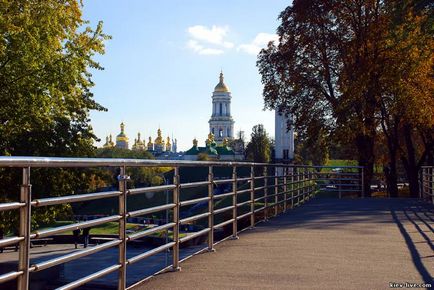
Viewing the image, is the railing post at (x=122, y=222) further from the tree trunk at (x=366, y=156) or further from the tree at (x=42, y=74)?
the tree trunk at (x=366, y=156)

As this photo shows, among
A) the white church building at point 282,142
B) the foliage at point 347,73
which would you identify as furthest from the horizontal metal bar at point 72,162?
the white church building at point 282,142

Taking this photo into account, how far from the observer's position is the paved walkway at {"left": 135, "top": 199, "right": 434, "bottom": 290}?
20.4 ft

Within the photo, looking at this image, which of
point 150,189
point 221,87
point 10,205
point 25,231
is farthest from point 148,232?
point 221,87

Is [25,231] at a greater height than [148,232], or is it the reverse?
[25,231]

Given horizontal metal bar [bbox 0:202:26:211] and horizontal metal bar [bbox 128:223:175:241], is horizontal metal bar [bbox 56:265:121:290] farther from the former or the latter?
horizontal metal bar [bbox 0:202:26:211]

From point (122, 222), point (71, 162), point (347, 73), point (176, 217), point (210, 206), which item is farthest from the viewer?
point (347, 73)

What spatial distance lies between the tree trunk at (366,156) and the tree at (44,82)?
12911 mm

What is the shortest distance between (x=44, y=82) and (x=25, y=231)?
16.7 m

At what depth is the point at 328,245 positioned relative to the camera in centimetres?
930

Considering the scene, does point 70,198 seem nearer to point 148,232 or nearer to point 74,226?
point 74,226

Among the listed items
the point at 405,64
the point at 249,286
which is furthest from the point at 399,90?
the point at 249,286

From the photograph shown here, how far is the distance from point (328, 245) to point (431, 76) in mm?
20846

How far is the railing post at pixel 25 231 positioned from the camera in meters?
3.87

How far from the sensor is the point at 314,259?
25.6 ft
